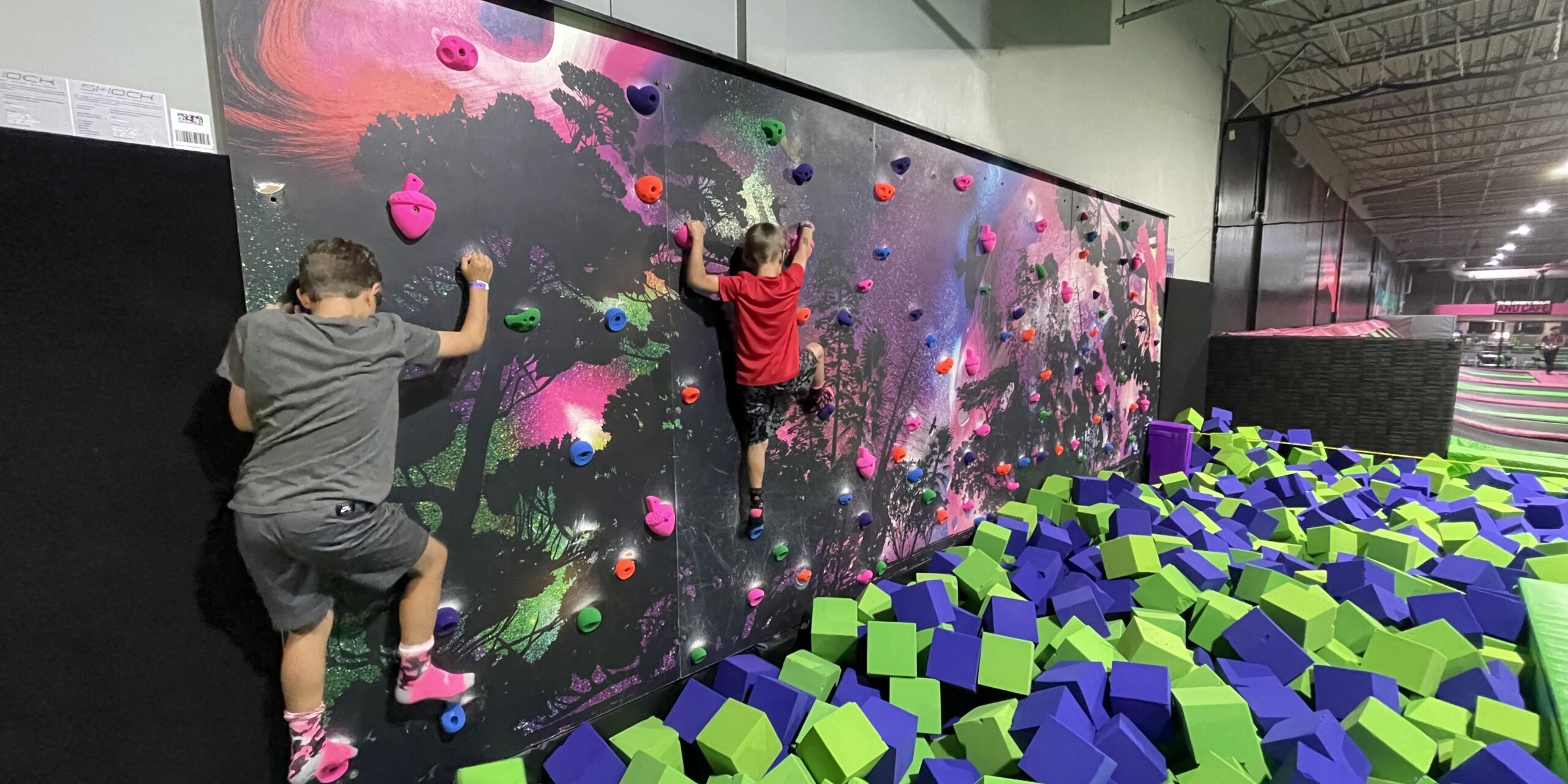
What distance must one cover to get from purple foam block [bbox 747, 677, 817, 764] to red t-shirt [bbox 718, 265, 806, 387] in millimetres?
878

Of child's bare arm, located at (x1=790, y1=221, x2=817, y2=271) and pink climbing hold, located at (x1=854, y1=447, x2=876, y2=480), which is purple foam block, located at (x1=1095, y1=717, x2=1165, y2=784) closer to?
pink climbing hold, located at (x1=854, y1=447, x2=876, y2=480)

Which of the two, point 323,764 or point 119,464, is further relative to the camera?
A: point 323,764

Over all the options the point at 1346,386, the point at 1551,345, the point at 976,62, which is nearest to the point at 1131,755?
the point at 976,62

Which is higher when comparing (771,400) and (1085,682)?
(771,400)

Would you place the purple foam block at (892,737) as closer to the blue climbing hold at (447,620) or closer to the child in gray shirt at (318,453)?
the blue climbing hold at (447,620)

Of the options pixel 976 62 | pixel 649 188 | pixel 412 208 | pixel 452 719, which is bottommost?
pixel 452 719

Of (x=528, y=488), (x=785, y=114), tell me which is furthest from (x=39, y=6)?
(x=785, y=114)

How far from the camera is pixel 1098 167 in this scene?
13.1ft

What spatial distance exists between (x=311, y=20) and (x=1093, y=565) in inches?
122

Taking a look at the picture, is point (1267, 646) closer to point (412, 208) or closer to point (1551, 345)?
point (412, 208)

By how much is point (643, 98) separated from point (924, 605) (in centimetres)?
184

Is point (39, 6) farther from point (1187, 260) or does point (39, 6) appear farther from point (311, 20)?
point (1187, 260)

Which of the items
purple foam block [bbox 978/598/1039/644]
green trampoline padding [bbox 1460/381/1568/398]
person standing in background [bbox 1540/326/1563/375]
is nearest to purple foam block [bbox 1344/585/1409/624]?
purple foam block [bbox 978/598/1039/644]

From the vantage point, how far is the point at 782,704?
6.02 feet
